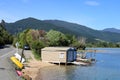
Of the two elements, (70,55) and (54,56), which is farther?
(70,55)

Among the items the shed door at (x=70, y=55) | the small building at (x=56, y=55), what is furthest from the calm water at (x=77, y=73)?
the shed door at (x=70, y=55)

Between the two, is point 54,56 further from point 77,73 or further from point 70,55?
point 77,73

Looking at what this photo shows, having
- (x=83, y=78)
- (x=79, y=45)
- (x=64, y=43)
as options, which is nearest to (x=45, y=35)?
(x=64, y=43)

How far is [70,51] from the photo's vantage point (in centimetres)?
6881

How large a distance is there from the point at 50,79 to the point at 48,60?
23.6m

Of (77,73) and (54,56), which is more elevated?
(54,56)

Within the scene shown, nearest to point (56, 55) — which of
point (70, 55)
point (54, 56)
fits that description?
point (54, 56)

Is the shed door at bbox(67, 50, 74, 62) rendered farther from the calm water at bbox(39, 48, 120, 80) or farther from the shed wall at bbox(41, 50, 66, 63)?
the calm water at bbox(39, 48, 120, 80)

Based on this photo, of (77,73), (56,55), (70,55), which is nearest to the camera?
(77,73)

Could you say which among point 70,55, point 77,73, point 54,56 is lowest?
point 77,73

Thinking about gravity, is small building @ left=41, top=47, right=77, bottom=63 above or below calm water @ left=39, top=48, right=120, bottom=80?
above

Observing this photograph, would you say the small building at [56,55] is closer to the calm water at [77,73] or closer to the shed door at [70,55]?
the shed door at [70,55]

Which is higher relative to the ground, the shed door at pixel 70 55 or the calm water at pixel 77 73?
the shed door at pixel 70 55

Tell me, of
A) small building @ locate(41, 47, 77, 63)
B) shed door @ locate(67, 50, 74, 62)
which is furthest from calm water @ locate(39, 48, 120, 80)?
shed door @ locate(67, 50, 74, 62)
